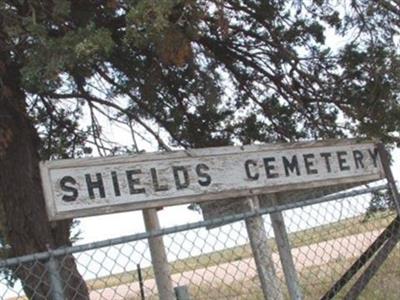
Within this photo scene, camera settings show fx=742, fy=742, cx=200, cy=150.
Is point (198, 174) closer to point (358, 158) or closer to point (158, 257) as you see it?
point (158, 257)

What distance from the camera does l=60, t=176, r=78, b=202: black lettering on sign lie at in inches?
162

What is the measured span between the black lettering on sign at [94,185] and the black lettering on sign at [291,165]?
1.38m

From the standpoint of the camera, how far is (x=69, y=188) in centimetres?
416

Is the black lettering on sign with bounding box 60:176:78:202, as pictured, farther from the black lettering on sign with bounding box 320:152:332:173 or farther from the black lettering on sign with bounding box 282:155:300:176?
the black lettering on sign with bounding box 320:152:332:173

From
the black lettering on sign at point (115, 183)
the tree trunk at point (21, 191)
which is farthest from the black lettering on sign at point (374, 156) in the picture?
the tree trunk at point (21, 191)

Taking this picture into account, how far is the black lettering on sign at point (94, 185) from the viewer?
4223 mm

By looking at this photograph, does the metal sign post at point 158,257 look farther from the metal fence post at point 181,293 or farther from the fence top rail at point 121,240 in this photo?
the metal fence post at point 181,293

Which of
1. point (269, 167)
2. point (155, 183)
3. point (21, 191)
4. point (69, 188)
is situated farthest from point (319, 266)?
point (69, 188)

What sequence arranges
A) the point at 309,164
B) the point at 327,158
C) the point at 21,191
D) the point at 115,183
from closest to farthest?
the point at 115,183 → the point at 309,164 → the point at 327,158 → the point at 21,191

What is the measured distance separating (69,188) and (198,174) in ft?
2.90

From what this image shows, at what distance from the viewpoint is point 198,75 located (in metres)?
8.19

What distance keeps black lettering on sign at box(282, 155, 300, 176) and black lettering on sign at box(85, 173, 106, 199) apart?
1382mm

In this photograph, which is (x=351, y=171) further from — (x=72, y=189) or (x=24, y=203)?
(x=24, y=203)

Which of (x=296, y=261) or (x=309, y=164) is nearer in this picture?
(x=309, y=164)
